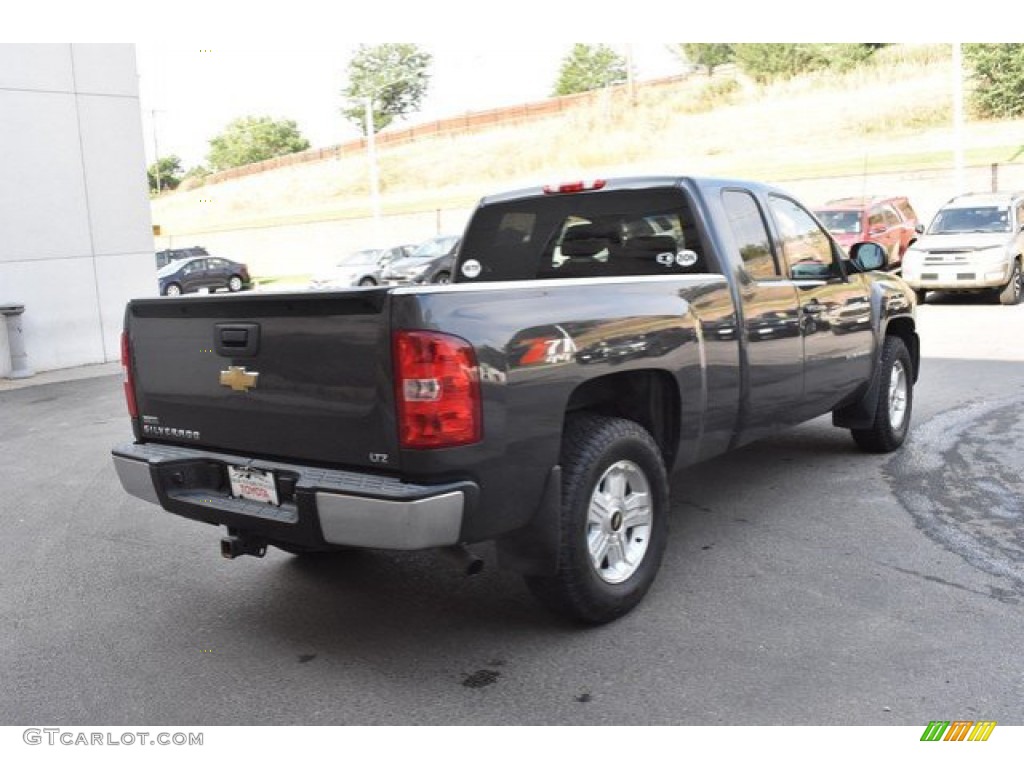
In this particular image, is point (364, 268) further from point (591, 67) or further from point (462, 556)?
point (591, 67)

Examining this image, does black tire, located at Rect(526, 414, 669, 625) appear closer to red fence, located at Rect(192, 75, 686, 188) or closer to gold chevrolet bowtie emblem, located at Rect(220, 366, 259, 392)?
gold chevrolet bowtie emblem, located at Rect(220, 366, 259, 392)

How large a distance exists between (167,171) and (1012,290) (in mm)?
92712

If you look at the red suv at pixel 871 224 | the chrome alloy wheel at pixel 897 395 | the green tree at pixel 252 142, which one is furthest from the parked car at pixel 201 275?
the green tree at pixel 252 142

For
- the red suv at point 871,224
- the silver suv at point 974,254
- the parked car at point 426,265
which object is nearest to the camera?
the silver suv at point 974,254

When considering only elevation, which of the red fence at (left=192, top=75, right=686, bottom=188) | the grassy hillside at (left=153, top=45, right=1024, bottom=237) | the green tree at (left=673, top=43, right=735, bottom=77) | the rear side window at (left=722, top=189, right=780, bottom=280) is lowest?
the rear side window at (left=722, top=189, right=780, bottom=280)

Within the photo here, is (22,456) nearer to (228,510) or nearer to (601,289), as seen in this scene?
(228,510)

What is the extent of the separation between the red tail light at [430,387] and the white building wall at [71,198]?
11797 millimetres

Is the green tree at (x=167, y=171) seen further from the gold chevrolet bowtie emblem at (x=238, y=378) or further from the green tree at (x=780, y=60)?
the gold chevrolet bowtie emblem at (x=238, y=378)

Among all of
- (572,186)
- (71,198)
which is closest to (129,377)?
(572,186)

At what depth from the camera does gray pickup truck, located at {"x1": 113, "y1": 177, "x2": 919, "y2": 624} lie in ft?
11.3

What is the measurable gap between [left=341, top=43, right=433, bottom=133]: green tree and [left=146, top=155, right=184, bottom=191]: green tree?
20038mm

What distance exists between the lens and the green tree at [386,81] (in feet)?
275

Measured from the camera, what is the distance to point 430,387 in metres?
3.42
